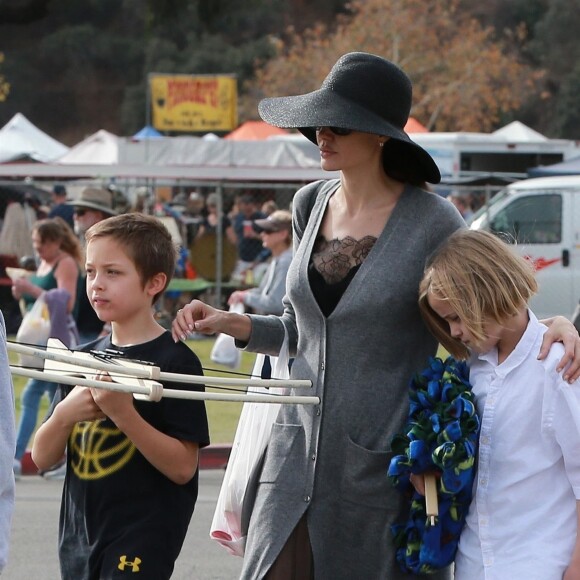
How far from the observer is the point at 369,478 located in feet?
11.3

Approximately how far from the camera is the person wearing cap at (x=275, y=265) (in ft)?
32.5

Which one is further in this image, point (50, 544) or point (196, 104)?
A: point (196, 104)

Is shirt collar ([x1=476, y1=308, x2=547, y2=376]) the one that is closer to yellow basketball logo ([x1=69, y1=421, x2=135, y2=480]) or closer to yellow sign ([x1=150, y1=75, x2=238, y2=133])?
yellow basketball logo ([x1=69, y1=421, x2=135, y2=480])

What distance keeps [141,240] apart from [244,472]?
72cm

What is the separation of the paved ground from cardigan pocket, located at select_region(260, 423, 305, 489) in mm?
3121

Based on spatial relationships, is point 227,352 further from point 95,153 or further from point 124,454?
point 95,153

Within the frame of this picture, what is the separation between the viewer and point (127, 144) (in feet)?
83.7

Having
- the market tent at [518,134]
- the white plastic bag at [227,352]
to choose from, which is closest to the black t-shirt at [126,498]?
the white plastic bag at [227,352]

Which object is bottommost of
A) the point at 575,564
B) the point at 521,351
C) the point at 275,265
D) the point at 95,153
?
the point at 575,564

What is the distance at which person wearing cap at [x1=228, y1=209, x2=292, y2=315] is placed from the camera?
991 cm

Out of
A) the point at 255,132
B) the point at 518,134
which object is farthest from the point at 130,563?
the point at 518,134

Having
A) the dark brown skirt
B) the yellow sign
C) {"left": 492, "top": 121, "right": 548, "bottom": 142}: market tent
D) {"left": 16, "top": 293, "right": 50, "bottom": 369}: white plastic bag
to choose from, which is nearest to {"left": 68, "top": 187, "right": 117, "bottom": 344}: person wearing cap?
{"left": 16, "top": 293, "right": 50, "bottom": 369}: white plastic bag

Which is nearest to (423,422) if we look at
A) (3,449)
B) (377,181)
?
(377,181)

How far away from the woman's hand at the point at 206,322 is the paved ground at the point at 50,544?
10.3 feet
